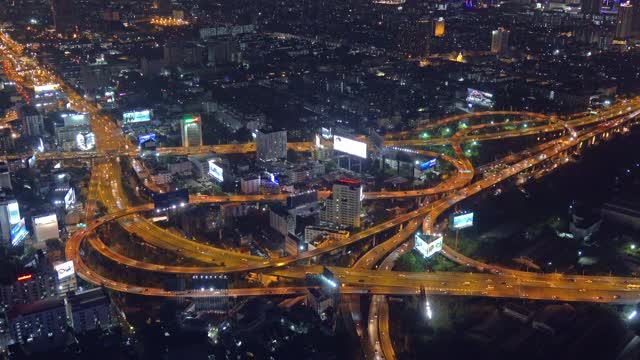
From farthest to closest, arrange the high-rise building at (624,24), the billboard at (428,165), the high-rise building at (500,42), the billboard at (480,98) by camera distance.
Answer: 1. the high-rise building at (624,24)
2. the high-rise building at (500,42)
3. the billboard at (480,98)
4. the billboard at (428,165)

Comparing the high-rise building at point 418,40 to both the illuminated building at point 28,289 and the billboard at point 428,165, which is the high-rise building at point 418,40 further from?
the illuminated building at point 28,289

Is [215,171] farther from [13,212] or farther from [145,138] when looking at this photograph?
[13,212]

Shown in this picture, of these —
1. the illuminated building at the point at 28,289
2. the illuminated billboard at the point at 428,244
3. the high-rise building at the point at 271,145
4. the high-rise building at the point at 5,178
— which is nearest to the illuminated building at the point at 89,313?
the illuminated building at the point at 28,289

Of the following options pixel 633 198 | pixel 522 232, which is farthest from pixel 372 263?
pixel 633 198

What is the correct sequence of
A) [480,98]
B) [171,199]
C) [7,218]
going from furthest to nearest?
[480,98], [171,199], [7,218]

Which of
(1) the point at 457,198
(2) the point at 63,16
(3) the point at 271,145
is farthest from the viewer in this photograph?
(2) the point at 63,16

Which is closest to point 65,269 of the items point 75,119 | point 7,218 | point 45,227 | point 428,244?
point 45,227
